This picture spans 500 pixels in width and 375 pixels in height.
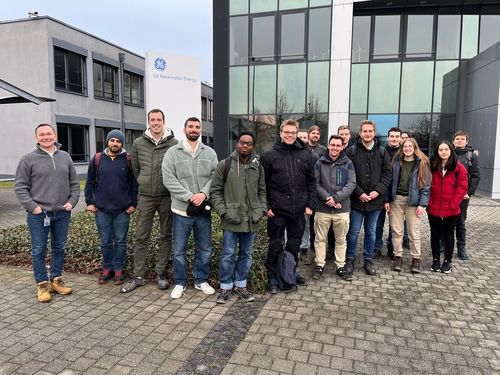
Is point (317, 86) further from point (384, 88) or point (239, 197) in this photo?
point (239, 197)

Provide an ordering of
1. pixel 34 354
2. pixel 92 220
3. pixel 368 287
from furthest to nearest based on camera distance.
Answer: pixel 92 220
pixel 368 287
pixel 34 354

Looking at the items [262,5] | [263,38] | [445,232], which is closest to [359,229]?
[445,232]

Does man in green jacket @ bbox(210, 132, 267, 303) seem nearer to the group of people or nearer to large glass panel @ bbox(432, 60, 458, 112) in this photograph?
the group of people

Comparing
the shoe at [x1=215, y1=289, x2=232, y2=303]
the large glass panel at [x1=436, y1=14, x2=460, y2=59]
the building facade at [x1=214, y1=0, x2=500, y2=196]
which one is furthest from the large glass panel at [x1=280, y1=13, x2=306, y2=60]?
the shoe at [x1=215, y1=289, x2=232, y2=303]

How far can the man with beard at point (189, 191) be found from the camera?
4.45 metres

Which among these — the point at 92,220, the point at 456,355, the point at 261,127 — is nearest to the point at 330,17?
the point at 261,127

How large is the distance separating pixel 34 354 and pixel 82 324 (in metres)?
0.59

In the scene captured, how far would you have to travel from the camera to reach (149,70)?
8.78 meters

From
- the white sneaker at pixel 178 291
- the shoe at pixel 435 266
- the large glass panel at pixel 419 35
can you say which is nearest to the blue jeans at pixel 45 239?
the white sneaker at pixel 178 291

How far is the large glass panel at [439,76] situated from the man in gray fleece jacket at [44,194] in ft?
52.9

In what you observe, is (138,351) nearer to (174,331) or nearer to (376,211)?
(174,331)

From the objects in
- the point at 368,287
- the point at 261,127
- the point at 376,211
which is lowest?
the point at 368,287

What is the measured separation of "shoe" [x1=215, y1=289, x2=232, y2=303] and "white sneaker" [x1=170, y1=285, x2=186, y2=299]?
454 mm

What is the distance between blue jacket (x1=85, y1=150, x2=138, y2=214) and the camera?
4758 millimetres
